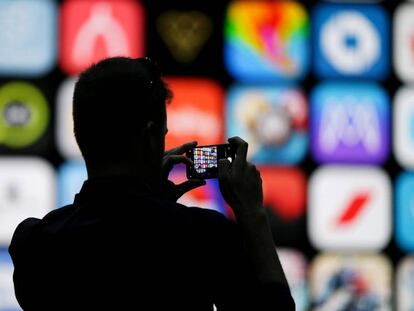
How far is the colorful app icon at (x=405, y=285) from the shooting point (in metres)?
2.45

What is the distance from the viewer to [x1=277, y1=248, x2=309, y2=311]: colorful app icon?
241 centimetres

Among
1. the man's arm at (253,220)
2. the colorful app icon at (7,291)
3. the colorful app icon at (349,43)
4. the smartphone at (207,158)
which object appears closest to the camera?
the man's arm at (253,220)

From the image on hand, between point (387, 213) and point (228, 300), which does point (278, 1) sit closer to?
point (387, 213)

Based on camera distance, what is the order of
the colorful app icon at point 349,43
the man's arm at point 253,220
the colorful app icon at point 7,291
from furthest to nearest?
the colorful app icon at point 349,43, the colorful app icon at point 7,291, the man's arm at point 253,220

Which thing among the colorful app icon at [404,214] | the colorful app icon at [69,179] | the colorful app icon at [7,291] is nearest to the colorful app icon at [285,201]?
the colorful app icon at [404,214]

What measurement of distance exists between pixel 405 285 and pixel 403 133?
43 cm

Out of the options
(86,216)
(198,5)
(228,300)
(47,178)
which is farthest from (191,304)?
(198,5)

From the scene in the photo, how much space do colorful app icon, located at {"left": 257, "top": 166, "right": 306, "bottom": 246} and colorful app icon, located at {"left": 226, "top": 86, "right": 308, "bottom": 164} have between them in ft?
0.12

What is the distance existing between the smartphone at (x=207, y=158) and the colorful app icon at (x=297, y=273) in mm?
1442

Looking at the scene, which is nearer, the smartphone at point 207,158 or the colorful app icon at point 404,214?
the smartphone at point 207,158

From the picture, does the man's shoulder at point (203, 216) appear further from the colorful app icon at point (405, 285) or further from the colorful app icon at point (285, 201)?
the colorful app icon at point (405, 285)

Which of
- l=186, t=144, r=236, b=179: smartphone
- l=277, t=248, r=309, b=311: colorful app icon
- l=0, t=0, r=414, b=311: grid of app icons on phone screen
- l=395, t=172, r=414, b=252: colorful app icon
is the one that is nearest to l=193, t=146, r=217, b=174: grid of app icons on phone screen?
l=186, t=144, r=236, b=179: smartphone

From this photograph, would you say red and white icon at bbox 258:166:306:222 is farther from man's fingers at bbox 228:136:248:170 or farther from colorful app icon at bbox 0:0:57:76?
man's fingers at bbox 228:136:248:170

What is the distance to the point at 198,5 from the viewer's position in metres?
2.48
